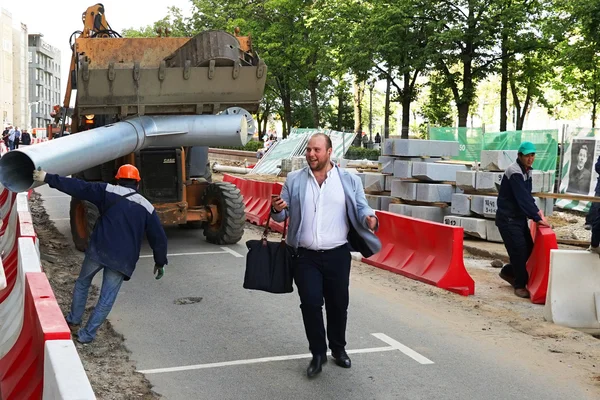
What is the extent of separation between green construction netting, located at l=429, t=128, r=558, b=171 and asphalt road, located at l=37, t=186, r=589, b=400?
12119 mm

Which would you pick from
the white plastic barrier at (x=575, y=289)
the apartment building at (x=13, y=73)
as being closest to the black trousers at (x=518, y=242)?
the white plastic barrier at (x=575, y=289)

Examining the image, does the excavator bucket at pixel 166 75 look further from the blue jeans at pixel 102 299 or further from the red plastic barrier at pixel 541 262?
the red plastic barrier at pixel 541 262

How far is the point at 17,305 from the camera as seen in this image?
6.23m

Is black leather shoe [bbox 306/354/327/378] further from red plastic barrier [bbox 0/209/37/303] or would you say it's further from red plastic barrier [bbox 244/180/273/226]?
red plastic barrier [bbox 244/180/273/226]

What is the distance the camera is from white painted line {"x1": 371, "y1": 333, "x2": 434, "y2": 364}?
660cm

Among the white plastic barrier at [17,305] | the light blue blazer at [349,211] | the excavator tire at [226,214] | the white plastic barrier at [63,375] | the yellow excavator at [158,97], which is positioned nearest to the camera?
the white plastic barrier at [63,375]

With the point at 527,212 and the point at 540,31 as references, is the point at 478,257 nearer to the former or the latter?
the point at 527,212

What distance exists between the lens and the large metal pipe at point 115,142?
7684 millimetres

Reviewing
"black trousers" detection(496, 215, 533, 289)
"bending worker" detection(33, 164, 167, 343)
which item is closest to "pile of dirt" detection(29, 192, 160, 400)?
"bending worker" detection(33, 164, 167, 343)

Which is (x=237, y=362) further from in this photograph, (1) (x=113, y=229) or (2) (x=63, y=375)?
(2) (x=63, y=375)

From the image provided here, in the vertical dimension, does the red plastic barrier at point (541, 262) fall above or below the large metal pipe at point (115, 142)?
A: below

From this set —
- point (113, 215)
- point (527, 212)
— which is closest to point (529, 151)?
point (527, 212)

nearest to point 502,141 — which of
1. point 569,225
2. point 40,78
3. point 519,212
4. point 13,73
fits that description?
point 569,225

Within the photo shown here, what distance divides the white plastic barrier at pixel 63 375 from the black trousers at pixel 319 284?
2293 millimetres
